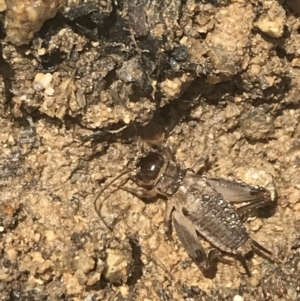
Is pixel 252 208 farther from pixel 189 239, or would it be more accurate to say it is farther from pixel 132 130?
pixel 132 130

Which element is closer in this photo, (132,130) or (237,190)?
(132,130)


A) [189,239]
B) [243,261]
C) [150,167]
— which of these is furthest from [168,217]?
[243,261]

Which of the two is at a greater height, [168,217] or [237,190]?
[237,190]

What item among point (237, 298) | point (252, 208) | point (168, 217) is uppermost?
point (252, 208)

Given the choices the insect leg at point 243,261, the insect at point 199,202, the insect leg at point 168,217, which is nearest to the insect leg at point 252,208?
the insect at point 199,202

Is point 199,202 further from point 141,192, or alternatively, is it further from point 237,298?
point 237,298
